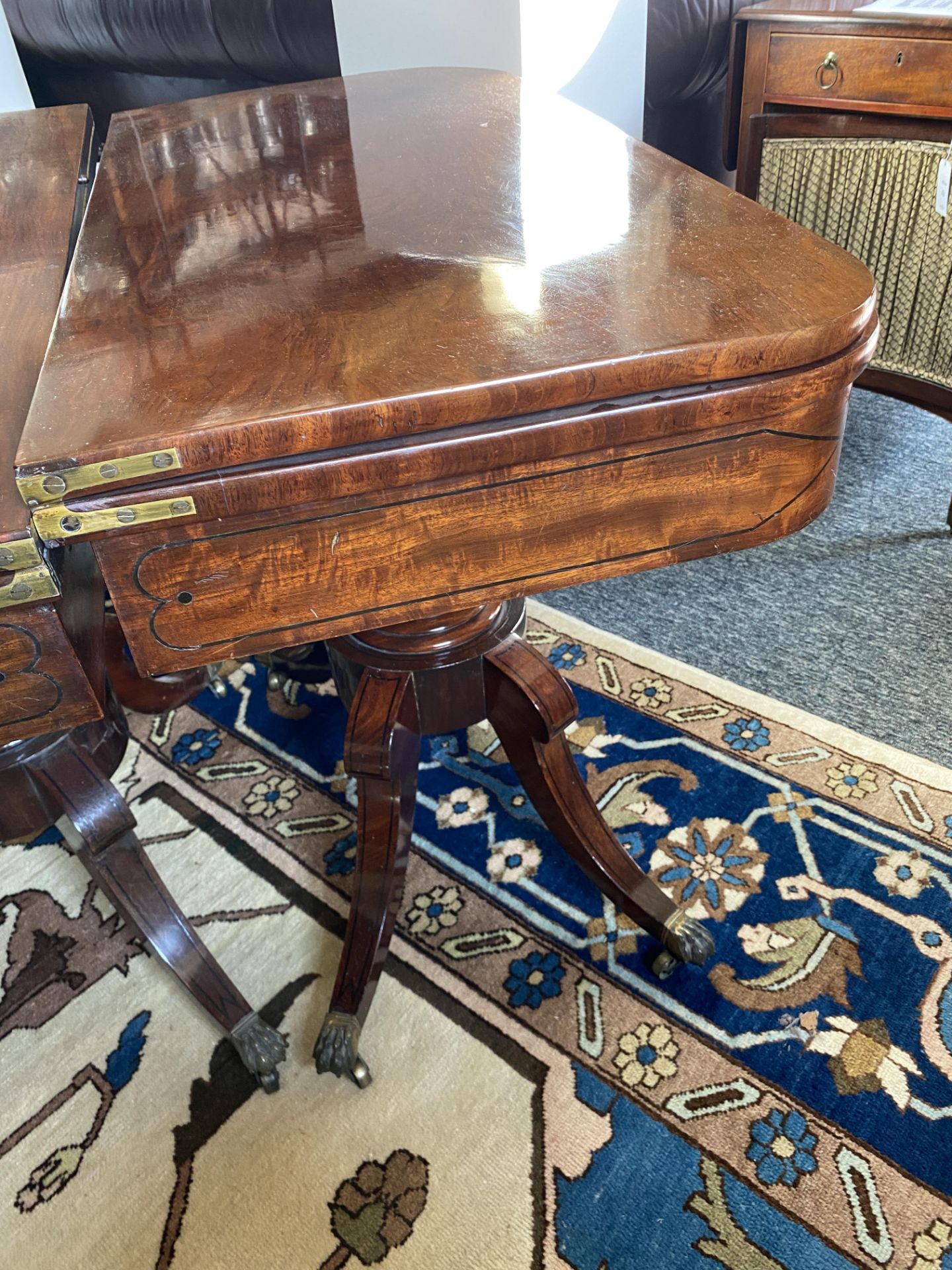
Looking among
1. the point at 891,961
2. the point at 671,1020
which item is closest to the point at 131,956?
the point at 671,1020

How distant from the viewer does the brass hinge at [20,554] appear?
1.69 feet

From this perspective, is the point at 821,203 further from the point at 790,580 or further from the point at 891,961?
the point at 891,961

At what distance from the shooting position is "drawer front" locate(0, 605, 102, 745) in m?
0.55

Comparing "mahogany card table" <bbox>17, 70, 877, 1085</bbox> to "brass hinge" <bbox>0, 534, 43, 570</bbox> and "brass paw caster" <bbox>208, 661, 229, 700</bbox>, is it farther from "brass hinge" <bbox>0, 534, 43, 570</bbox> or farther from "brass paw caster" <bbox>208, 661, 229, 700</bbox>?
"brass paw caster" <bbox>208, 661, 229, 700</bbox>

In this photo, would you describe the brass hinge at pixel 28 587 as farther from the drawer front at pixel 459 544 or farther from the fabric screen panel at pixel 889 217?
the fabric screen panel at pixel 889 217

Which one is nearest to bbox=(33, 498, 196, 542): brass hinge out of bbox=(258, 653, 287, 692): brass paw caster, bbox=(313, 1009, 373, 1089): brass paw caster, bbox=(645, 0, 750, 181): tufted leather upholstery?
bbox=(313, 1009, 373, 1089): brass paw caster

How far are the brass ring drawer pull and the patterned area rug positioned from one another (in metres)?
0.98

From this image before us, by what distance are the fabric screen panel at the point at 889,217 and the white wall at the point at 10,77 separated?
57.1 inches

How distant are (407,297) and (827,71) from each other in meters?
1.23

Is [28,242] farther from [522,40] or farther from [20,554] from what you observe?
[522,40]

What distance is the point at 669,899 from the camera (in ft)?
3.35

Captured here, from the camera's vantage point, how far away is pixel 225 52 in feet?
5.19

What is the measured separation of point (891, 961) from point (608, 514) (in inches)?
27.7

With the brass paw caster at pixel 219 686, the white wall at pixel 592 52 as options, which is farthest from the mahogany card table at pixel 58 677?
the white wall at pixel 592 52
